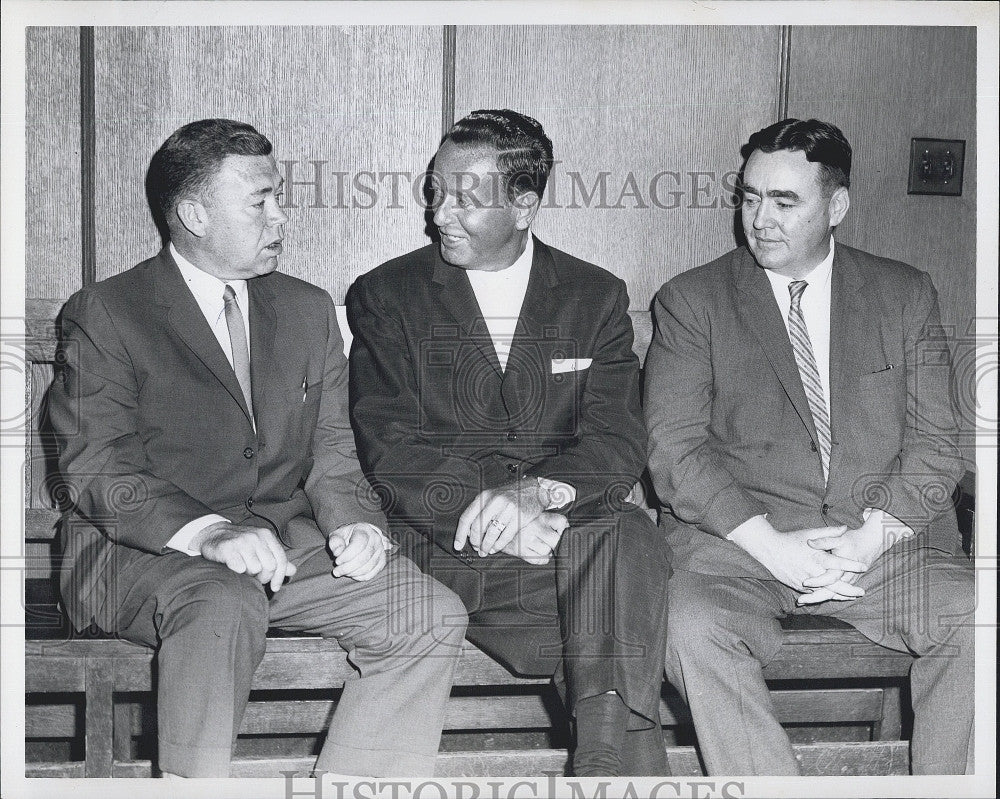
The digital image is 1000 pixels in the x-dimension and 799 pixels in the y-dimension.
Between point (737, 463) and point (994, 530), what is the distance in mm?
554

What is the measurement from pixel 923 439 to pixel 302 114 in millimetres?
1625

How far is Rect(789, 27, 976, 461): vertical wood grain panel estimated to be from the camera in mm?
2582

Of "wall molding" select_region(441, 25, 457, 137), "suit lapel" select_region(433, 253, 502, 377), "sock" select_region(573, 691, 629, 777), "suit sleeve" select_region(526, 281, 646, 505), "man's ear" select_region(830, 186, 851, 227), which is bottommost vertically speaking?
"sock" select_region(573, 691, 629, 777)

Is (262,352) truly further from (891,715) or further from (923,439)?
(891,715)

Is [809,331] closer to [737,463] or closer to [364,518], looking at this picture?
[737,463]

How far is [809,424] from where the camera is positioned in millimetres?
2223

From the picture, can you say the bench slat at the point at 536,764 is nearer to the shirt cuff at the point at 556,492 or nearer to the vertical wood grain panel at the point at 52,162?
the shirt cuff at the point at 556,492

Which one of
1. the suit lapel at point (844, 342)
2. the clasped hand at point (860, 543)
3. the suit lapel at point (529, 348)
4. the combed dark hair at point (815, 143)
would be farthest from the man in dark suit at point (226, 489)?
the combed dark hair at point (815, 143)

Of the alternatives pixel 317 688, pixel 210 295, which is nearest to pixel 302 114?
pixel 210 295

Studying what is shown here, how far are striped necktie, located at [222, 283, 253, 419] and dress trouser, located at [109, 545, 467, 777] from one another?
390 millimetres

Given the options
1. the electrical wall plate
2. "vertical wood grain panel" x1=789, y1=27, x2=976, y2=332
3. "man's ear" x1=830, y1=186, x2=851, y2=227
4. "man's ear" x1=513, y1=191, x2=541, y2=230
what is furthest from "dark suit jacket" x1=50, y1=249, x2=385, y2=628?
the electrical wall plate

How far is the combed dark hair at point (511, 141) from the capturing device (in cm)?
223

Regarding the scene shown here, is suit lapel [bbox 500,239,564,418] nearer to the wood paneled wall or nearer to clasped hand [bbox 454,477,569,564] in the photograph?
clasped hand [bbox 454,477,569,564]

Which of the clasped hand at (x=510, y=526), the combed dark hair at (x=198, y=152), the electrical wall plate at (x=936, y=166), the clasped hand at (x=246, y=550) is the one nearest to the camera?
the clasped hand at (x=246, y=550)
